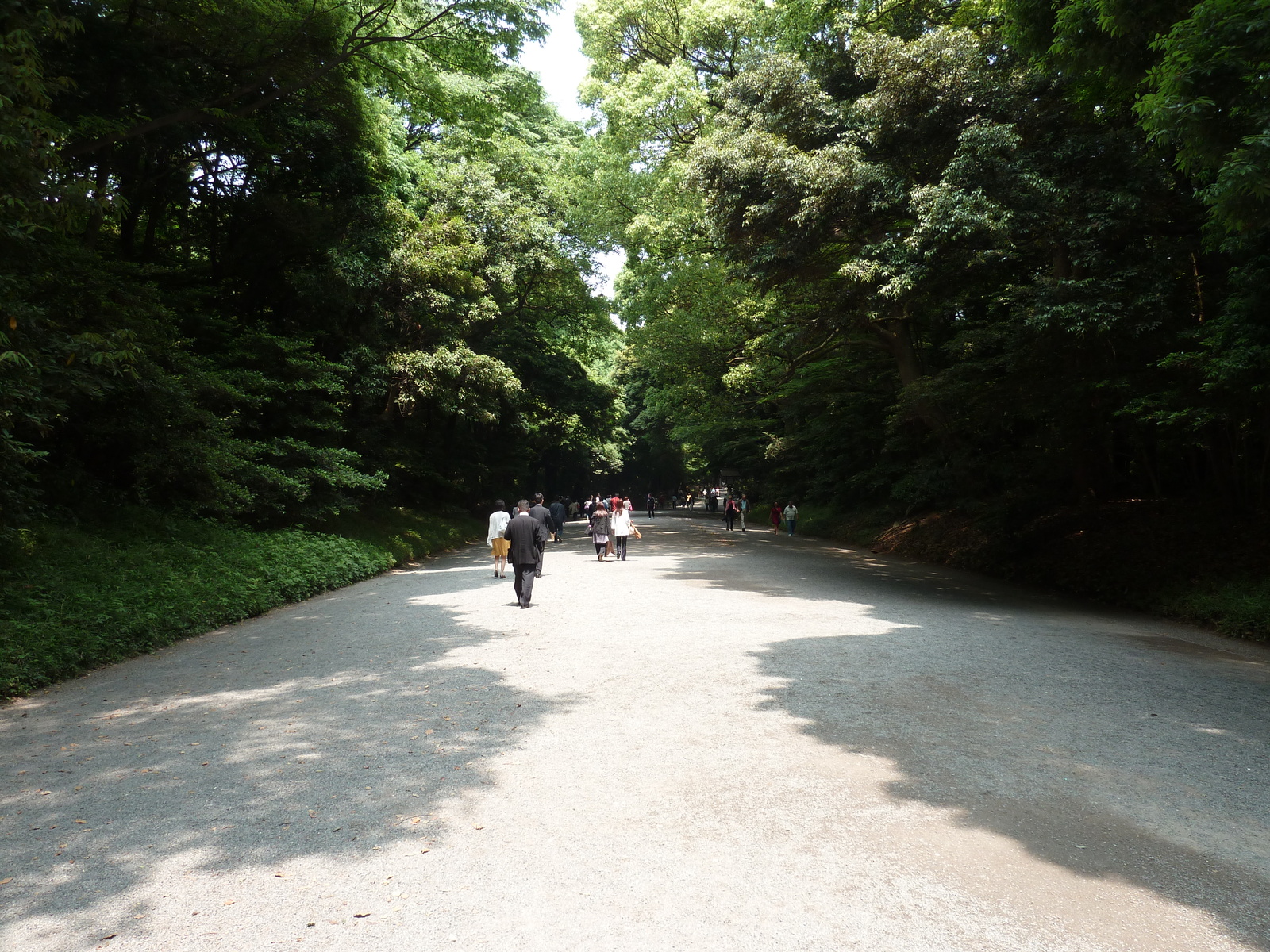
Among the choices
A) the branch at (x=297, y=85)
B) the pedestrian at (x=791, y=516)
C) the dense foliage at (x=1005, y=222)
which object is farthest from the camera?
the pedestrian at (x=791, y=516)

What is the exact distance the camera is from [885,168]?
1349 cm

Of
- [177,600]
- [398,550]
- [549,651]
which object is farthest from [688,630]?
[398,550]

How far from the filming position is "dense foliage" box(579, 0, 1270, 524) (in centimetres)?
872

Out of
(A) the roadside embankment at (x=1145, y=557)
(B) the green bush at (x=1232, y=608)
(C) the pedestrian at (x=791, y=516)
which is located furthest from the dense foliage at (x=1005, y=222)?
(C) the pedestrian at (x=791, y=516)

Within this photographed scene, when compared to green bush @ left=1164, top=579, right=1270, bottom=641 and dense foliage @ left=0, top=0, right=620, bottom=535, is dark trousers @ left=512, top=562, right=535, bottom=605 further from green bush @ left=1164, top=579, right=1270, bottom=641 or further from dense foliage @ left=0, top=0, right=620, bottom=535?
green bush @ left=1164, top=579, right=1270, bottom=641

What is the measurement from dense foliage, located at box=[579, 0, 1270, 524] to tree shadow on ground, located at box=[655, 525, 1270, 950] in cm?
386

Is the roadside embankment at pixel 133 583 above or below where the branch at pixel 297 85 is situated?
below

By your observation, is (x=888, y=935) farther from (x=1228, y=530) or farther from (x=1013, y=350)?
(x=1228, y=530)

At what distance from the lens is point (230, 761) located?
16.4ft

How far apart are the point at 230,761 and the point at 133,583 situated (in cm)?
561

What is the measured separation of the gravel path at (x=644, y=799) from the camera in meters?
3.12

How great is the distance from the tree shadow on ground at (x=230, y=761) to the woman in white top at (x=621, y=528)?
11.0 meters

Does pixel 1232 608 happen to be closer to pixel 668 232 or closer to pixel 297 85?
pixel 297 85

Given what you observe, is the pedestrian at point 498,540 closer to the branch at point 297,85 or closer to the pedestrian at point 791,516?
the branch at point 297,85
